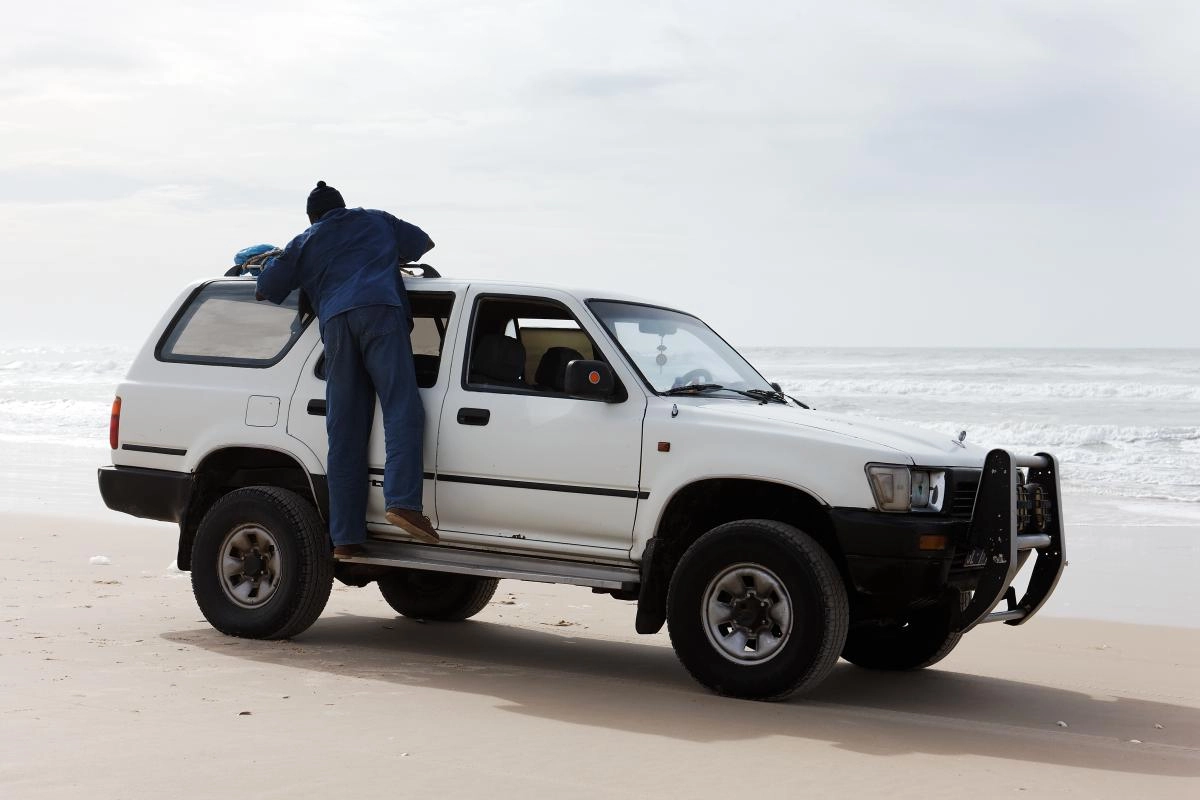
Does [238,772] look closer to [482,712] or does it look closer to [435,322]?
[482,712]

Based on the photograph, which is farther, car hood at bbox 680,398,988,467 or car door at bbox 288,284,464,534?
car door at bbox 288,284,464,534

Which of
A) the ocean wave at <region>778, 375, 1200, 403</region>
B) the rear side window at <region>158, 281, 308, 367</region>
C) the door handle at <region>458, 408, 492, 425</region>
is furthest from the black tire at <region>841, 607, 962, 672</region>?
the ocean wave at <region>778, 375, 1200, 403</region>

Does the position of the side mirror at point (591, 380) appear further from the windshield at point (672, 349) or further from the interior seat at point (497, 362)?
the interior seat at point (497, 362)

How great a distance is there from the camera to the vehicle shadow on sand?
217 inches

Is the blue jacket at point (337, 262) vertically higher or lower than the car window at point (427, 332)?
higher

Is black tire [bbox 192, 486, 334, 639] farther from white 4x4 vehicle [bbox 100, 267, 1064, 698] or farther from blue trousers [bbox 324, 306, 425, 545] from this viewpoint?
blue trousers [bbox 324, 306, 425, 545]

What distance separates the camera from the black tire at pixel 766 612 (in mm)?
5910

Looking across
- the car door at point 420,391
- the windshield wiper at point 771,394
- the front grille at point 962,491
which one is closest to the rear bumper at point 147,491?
the car door at point 420,391

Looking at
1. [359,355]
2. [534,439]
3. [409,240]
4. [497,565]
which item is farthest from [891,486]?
[409,240]

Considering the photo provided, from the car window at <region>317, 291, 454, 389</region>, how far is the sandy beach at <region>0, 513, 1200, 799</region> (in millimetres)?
1420

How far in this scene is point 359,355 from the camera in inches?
272

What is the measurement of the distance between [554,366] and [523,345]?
30 cm

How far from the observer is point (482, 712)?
5.79 m

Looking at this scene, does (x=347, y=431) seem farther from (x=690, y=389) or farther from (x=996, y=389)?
(x=996, y=389)
